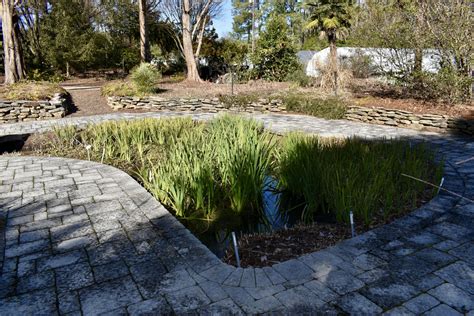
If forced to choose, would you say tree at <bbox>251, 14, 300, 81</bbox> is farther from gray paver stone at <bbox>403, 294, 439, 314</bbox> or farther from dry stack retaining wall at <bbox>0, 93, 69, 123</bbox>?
gray paver stone at <bbox>403, 294, 439, 314</bbox>

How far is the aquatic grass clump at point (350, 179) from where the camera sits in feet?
8.72

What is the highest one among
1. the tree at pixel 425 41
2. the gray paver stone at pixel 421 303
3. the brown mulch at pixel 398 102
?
the tree at pixel 425 41

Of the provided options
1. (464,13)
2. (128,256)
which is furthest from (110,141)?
(464,13)

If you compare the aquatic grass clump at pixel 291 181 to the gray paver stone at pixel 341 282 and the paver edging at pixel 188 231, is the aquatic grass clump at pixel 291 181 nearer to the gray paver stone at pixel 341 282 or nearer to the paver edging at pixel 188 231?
the paver edging at pixel 188 231

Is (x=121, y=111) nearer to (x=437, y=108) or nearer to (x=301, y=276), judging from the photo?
(x=437, y=108)

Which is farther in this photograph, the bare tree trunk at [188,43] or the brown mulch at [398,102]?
the bare tree trunk at [188,43]

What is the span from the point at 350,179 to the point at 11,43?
38.9 ft

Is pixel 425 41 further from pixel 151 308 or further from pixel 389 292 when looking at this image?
pixel 151 308

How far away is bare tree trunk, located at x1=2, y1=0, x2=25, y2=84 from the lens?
10414 mm

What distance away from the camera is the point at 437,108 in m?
6.84

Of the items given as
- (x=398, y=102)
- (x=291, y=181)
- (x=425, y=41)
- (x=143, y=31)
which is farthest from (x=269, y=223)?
(x=143, y=31)

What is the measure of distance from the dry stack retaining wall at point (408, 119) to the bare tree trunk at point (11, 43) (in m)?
10.4

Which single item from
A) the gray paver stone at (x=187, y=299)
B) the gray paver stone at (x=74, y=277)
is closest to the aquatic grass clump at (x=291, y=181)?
the gray paver stone at (x=74, y=277)

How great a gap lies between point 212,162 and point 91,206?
4.05 ft
